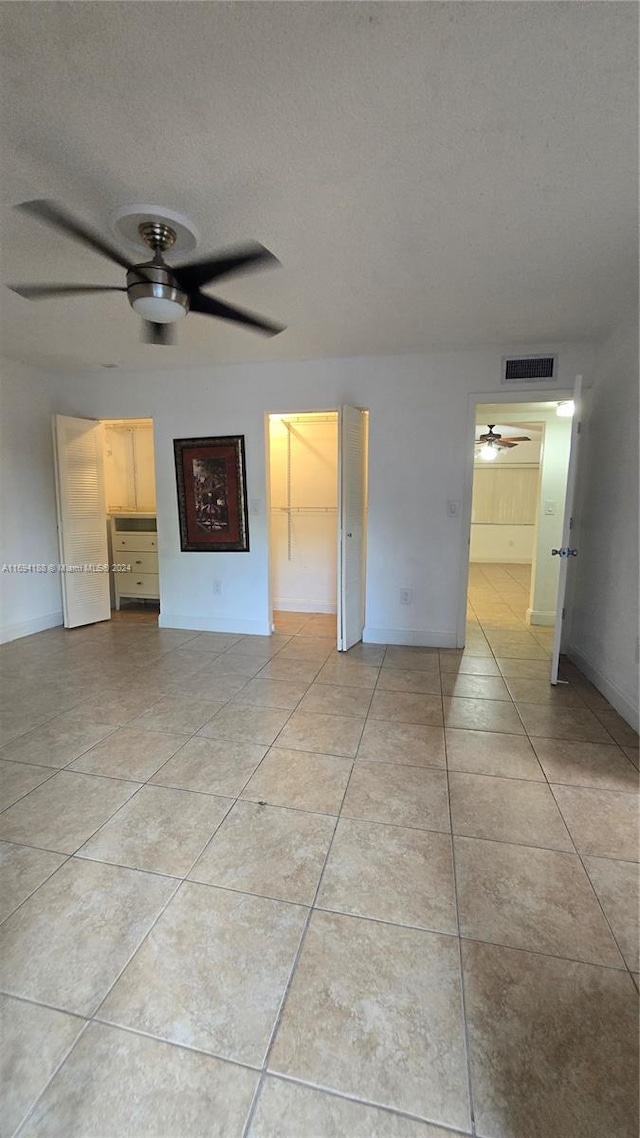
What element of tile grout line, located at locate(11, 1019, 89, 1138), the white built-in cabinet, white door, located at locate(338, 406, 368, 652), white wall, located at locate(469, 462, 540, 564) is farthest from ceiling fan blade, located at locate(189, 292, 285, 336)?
white wall, located at locate(469, 462, 540, 564)

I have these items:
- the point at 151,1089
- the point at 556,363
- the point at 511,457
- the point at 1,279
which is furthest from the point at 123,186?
the point at 511,457

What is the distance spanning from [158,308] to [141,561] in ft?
12.9

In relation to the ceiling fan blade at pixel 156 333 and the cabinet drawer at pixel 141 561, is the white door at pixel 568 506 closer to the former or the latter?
the ceiling fan blade at pixel 156 333

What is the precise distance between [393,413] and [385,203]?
2078 millimetres

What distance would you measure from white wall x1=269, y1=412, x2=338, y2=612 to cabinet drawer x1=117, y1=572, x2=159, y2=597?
1.46m

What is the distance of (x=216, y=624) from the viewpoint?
4.51 meters

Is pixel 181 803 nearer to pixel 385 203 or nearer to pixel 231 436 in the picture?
pixel 385 203

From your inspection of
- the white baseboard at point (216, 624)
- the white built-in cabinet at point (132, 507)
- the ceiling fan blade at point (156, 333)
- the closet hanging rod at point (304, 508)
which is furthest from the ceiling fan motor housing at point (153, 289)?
the white built-in cabinet at point (132, 507)

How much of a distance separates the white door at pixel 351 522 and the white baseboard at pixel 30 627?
117 inches

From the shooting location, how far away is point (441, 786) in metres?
2.06

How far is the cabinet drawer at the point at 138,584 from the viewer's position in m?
5.46

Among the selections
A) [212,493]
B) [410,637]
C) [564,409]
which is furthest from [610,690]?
[212,493]

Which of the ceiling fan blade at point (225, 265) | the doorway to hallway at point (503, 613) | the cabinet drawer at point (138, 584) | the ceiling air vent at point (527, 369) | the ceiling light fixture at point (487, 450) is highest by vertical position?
the ceiling air vent at point (527, 369)

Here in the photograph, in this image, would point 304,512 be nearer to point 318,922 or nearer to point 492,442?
point 492,442
